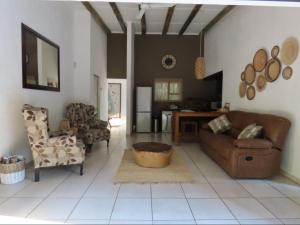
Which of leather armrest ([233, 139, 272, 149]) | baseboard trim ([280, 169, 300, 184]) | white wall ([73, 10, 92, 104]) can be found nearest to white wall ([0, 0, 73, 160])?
white wall ([73, 10, 92, 104])

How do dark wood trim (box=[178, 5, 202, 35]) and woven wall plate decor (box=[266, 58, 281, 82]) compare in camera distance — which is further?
dark wood trim (box=[178, 5, 202, 35])

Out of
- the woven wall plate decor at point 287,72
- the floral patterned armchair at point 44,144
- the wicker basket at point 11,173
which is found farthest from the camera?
the woven wall plate decor at point 287,72

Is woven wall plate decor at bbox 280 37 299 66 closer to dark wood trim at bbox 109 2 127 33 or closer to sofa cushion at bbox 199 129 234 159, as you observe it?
sofa cushion at bbox 199 129 234 159

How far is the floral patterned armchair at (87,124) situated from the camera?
497cm

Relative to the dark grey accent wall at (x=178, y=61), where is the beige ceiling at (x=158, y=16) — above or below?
above

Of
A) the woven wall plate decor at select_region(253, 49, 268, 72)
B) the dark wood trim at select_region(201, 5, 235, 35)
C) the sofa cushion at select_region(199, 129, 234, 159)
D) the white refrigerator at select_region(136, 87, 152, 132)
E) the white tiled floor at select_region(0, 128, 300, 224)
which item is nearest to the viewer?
the white tiled floor at select_region(0, 128, 300, 224)

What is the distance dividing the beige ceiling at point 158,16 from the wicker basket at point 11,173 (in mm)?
4227

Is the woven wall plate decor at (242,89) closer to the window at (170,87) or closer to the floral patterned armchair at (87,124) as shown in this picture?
the floral patterned armchair at (87,124)

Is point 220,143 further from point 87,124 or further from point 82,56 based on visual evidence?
point 82,56

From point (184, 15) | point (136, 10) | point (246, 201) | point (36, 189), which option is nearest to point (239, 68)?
point (184, 15)

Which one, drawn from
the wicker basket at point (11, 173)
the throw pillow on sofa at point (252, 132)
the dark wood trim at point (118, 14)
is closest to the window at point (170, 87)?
the dark wood trim at point (118, 14)

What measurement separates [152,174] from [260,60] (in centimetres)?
286

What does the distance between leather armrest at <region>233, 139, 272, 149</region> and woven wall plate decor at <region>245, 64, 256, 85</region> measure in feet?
5.68

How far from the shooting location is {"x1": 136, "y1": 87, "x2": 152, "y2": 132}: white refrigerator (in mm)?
8188
